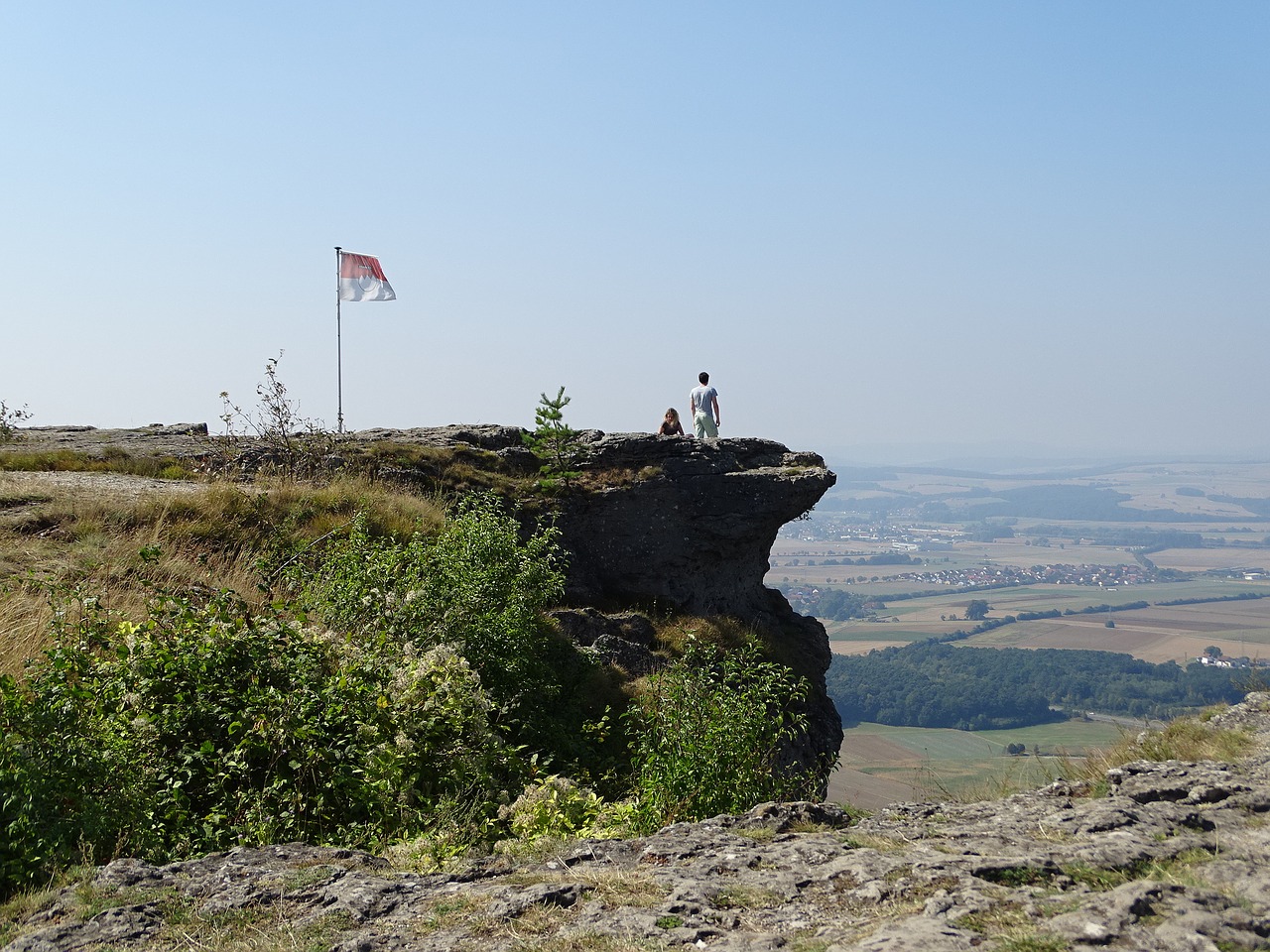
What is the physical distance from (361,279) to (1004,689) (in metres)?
29.7

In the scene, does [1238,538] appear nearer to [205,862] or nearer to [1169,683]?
[1169,683]

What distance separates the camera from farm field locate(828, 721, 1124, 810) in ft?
18.9

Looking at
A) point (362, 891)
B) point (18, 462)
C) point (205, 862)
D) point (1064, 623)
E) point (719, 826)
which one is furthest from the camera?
point (1064, 623)

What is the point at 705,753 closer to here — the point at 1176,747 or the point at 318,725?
the point at 318,725

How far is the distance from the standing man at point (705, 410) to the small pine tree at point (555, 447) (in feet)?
8.57

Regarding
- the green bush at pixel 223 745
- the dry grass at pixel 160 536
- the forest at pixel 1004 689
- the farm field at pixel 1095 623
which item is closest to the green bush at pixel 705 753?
the green bush at pixel 223 745

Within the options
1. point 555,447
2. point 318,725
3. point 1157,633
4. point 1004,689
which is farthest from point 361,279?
point 1157,633

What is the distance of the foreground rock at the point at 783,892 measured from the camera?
285 centimetres

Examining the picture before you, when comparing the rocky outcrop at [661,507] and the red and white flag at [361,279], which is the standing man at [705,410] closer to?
the rocky outcrop at [661,507]

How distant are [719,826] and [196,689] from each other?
10.5 ft

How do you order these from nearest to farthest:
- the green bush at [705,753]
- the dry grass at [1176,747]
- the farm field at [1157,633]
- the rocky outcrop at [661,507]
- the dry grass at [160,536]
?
1. the dry grass at [1176,747]
2. the green bush at [705,753]
3. the dry grass at [160,536]
4. the rocky outcrop at [661,507]
5. the farm field at [1157,633]

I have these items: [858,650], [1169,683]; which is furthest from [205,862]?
[858,650]

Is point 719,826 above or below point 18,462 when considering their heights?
below

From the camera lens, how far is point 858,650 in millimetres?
61844
